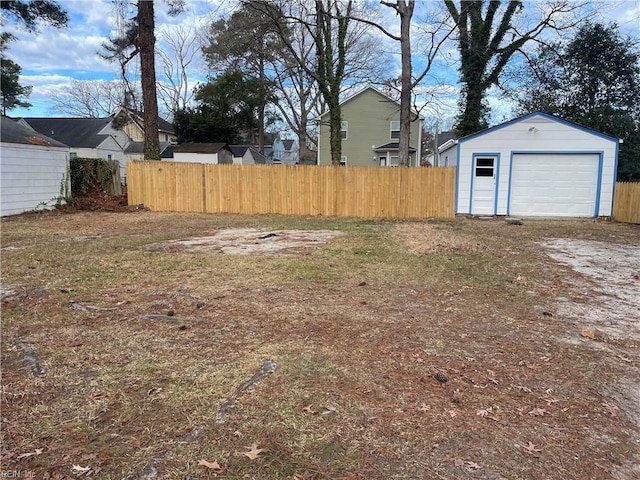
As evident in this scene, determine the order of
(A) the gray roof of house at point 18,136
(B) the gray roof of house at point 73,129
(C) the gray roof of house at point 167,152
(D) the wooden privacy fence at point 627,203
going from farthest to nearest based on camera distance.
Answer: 1. (C) the gray roof of house at point 167,152
2. (B) the gray roof of house at point 73,129
3. (A) the gray roof of house at point 18,136
4. (D) the wooden privacy fence at point 627,203

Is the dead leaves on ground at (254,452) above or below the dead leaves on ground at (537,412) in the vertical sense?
below

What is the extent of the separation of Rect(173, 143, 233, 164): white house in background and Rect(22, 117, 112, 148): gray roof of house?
16.3 feet

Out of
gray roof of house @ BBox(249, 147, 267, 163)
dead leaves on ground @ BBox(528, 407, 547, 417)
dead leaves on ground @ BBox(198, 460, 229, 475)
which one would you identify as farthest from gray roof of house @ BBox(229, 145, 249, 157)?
dead leaves on ground @ BBox(198, 460, 229, 475)

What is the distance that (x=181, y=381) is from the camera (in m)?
2.68

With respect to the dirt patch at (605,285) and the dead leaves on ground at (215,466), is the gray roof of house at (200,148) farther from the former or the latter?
the dead leaves on ground at (215,466)

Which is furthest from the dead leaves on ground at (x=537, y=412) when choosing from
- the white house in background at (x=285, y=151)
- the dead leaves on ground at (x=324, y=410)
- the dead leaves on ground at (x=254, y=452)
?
the white house in background at (x=285, y=151)

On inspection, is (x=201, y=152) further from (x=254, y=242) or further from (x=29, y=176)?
(x=254, y=242)

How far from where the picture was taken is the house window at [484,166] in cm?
1296

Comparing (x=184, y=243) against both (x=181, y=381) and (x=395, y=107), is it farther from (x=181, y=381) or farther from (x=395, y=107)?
(x=395, y=107)

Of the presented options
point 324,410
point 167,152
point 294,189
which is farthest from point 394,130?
point 324,410

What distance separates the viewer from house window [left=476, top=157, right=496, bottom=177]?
13.0 meters

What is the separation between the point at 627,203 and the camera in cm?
1209

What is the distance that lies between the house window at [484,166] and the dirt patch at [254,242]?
5.80 m

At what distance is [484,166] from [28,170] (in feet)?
43.3
